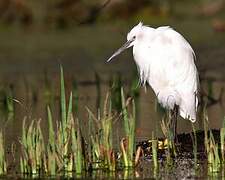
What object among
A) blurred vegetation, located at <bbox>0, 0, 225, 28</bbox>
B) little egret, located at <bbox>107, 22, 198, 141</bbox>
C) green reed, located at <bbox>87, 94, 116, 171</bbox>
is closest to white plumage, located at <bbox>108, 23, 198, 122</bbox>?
little egret, located at <bbox>107, 22, 198, 141</bbox>

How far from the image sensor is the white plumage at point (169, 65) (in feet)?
33.0

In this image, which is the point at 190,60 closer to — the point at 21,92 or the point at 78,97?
the point at 78,97

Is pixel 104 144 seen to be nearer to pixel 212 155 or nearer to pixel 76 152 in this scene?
pixel 76 152

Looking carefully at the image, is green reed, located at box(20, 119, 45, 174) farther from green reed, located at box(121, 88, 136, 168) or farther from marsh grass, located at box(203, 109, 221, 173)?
marsh grass, located at box(203, 109, 221, 173)

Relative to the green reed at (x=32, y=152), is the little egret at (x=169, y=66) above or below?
above

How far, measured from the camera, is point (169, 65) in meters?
10.1

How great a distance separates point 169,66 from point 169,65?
1 centimetres

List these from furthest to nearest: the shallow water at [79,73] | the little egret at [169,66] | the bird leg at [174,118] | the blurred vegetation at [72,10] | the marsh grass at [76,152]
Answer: the blurred vegetation at [72,10] → the shallow water at [79,73] → the little egret at [169,66] → the bird leg at [174,118] → the marsh grass at [76,152]

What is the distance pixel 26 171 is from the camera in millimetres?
7969

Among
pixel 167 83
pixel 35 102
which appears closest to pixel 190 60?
pixel 167 83

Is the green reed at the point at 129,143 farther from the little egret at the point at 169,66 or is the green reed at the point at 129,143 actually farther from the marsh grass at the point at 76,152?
the little egret at the point at 169,66

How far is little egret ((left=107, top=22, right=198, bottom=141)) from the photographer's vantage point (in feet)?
33.0

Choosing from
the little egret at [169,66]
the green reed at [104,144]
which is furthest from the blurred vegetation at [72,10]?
the green reed at [104,144]

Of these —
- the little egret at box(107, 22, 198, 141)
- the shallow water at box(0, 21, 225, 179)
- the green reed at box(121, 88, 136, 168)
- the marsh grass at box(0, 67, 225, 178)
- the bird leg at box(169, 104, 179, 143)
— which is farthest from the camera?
the shallow water at box(0, 21, 225, 179)
